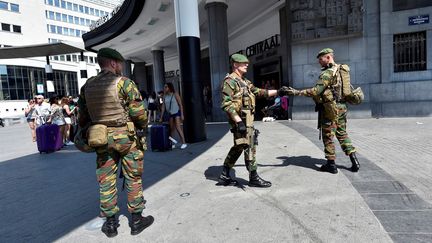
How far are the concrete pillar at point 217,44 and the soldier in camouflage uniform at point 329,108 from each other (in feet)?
26.5

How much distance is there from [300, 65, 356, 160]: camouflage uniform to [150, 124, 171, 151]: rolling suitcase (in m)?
3.81

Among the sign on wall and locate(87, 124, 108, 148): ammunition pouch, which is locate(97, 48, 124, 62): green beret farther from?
the sign on wall

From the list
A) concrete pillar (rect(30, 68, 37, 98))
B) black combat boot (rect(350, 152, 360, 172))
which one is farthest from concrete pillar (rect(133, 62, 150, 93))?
black combat boot (rect(350, 152, 360, 172))

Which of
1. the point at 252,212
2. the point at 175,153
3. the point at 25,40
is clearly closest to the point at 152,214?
the point at 252,212

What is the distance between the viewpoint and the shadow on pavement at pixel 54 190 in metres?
3.21

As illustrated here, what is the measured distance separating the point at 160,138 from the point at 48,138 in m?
3.48

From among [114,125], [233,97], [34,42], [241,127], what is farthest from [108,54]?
[34,42]

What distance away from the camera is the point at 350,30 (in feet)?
32.5

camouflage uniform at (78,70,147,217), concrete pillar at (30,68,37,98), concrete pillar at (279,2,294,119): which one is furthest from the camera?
concrete pillar at (30,68,37,98)

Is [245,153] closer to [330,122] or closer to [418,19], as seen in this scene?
[330,122]

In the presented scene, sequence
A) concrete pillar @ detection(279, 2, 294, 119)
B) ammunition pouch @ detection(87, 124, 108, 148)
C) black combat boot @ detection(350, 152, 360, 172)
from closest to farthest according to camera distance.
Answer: ammunition pouch @ detection(87, 124, 108, 148) → black combat boot @ detection(350, 152, 360, 172) → concrete pillar @ detection(279, 2, 294, 119)

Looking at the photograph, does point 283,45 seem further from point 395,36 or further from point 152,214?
point 152,214

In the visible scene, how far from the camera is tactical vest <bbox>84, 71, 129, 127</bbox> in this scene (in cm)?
279

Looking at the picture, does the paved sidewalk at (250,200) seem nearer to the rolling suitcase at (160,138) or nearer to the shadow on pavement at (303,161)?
the shadow on pavement at (303,161)
